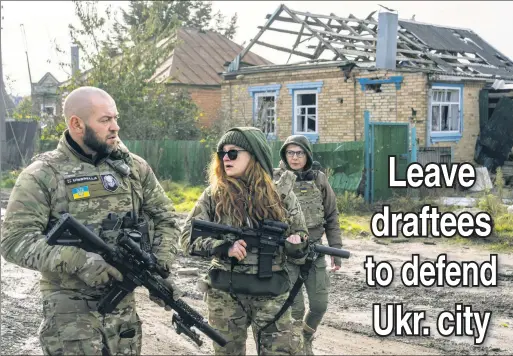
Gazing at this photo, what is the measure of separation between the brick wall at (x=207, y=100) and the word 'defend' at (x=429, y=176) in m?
13.2

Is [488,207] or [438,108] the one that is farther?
[438,108]

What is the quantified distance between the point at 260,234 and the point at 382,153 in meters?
11.6

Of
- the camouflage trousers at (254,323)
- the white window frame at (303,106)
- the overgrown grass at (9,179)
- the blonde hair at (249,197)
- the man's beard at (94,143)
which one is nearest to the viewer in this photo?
the man's beard at (94,143)

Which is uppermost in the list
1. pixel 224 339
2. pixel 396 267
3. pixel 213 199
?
pixel 213 199

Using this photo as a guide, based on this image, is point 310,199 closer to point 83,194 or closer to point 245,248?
point 245,248

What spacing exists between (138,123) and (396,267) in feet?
41.7

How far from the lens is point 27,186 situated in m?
3.53

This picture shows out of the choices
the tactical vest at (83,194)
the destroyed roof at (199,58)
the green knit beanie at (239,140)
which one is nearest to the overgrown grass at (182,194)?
the destroyed roof at (199,58)

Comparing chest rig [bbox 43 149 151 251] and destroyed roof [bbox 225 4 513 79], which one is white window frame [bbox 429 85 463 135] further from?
chest rig [bbox 43 149 151 251]

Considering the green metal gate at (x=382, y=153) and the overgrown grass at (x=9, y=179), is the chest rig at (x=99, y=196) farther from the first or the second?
the overgrown grass at (x=9, y=179)

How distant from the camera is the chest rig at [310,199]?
5.67 meters

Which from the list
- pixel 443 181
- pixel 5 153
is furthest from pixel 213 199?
pixel 5 153

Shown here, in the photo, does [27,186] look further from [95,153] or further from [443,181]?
[443,181]

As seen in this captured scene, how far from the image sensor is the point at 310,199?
568 centimetres
